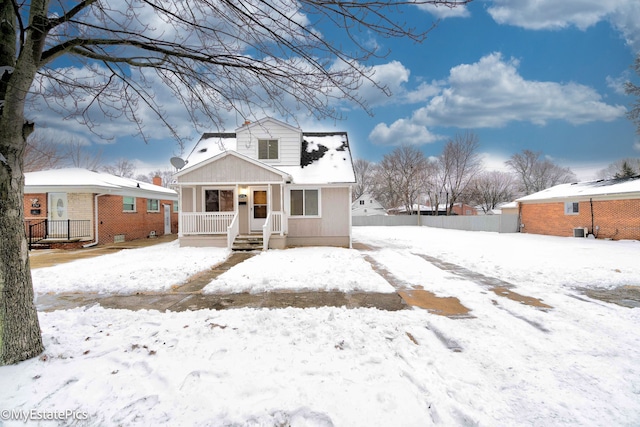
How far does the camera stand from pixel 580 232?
16297 mm

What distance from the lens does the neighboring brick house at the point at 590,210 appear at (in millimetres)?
14219

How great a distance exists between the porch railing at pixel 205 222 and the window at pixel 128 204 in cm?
584

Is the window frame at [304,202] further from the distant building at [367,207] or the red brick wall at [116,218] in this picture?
the distant building at [367,207]

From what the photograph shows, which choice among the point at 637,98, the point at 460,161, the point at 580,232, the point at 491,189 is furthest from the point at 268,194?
the point at 491,189

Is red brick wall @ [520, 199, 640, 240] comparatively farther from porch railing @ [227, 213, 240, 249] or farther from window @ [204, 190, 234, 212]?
window @ [204, 190, 234, 212]

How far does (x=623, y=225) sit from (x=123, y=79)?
2156cm

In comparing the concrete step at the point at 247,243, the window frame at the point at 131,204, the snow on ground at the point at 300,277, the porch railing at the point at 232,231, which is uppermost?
the window frame at the point at 131,204

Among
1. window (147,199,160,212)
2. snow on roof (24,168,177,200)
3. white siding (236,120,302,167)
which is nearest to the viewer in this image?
snow on roof (24,168,177,200)

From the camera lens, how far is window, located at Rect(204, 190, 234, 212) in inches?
491

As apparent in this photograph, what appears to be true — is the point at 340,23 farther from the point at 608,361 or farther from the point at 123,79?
the point at 608,361

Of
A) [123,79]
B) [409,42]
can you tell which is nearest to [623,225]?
[409,42]

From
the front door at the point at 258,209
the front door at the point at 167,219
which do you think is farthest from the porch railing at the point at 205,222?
the front door at the point at 167,219

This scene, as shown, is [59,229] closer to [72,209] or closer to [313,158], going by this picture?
[72,209]

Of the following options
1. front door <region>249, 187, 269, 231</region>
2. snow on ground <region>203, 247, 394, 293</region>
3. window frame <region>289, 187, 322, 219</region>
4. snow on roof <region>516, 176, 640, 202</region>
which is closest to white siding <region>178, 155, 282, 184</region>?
front door <region>249, 187, 269, 231</region>
